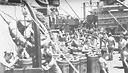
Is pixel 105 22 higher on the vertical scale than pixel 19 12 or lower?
lower

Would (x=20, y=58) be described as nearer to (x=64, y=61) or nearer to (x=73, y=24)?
(x=64, y=61)

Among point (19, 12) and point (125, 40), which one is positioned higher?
point (19, 12)

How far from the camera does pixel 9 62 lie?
17.3 ft

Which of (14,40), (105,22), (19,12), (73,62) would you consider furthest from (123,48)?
(105,22)

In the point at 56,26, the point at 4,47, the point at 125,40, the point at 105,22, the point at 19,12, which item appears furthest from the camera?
the point at 105,22

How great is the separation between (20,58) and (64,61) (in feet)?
3.96

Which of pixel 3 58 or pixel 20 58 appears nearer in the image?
pixel 3 58

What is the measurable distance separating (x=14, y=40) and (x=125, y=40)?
13.0ft

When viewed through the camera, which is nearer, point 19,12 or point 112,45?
point 19,12

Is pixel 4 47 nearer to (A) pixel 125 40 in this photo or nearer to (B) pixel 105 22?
(A) pixel 125 40

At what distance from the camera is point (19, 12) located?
832cm

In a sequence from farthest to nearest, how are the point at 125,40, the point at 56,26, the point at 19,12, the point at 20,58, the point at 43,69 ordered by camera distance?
the point at 56,26
the point at 19,12
the point at 125,40
the point at 20,58
the point at 43,69

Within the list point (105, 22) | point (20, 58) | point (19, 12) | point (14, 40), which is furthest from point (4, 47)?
point (105, 22)

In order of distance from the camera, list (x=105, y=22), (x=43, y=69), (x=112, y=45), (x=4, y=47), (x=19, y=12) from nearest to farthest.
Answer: (x=43, y=69) → (x=4, y=47) → (x=19, y=12) → (x=112, y=45) → (x=105, y=22)
